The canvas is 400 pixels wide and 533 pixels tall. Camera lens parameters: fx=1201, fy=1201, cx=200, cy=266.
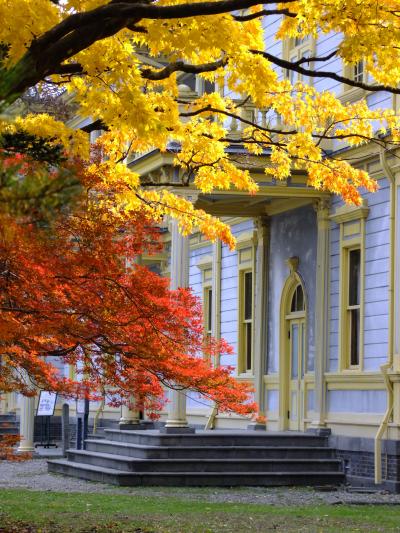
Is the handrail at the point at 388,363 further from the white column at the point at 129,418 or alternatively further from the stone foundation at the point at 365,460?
the white column at the point at 129,418

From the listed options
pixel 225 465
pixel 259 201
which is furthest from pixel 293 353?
pixel 225 465

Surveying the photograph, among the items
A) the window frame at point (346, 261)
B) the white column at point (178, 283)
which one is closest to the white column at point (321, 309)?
the window frame at point (346, 261)

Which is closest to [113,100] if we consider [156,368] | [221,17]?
[221,17]

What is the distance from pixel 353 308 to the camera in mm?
22281

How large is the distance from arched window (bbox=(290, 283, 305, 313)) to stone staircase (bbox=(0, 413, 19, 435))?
13674 mm

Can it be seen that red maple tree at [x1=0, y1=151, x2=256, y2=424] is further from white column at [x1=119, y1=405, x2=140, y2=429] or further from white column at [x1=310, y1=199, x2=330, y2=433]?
white column at [x1=119, y1=405, x2=140, y2=429]

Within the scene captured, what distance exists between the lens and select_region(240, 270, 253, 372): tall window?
2755cm

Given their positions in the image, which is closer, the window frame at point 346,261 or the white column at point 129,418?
the window frame at point 346,261

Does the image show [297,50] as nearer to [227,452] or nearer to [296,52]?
[296,52]

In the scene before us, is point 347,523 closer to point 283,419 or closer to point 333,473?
point 333,473

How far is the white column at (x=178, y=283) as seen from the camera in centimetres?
2239

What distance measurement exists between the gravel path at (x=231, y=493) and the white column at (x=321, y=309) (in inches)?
109

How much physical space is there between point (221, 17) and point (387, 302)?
10383 millimetres

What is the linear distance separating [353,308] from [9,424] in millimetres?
18954
